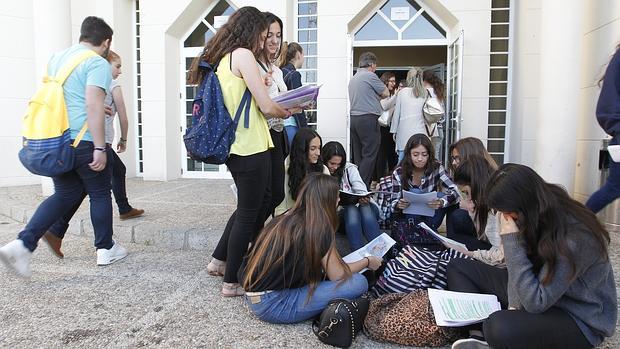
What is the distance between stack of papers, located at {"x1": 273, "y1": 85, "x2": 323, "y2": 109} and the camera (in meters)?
2.84

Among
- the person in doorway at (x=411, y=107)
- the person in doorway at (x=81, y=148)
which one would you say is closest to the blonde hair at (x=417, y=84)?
the person in doorway at (x=411, y=107)

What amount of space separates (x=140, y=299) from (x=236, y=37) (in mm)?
1765

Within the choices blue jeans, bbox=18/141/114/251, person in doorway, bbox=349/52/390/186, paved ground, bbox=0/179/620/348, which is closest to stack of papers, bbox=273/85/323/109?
paved ground, bbox=0/179/620/348

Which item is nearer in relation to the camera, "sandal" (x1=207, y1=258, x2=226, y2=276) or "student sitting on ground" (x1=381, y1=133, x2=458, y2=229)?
"sandal" (x1=207, y1=258, x2=226, y2=276)

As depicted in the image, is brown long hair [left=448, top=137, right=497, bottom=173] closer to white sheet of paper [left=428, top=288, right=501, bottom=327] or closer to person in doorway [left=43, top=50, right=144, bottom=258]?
white sheet of paper [left=428, top=288, right=501, bottom=327]

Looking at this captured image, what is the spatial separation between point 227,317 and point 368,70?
12.7 ft

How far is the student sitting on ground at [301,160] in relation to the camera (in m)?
3.60

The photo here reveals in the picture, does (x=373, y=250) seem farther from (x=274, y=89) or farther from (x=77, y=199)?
(x=77, y=199)

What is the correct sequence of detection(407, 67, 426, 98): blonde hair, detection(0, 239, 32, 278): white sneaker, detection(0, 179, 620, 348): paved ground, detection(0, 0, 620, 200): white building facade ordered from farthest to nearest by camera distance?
detection(407, 67, 426, 98): blonde hair → detection(0, 0, 620, 200): white building facade → detection(0, 239, 32, 278): white sneaker → detection(0, 179, 620, 348): paved ground

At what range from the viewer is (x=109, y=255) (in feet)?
11.6

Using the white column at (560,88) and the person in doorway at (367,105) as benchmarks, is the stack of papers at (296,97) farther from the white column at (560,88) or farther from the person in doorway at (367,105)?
the white column at (560,88)

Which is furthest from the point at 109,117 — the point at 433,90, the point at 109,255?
the point at 433,90

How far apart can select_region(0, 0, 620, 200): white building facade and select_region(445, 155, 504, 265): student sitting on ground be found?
237 cm

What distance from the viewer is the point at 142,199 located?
574 cm
